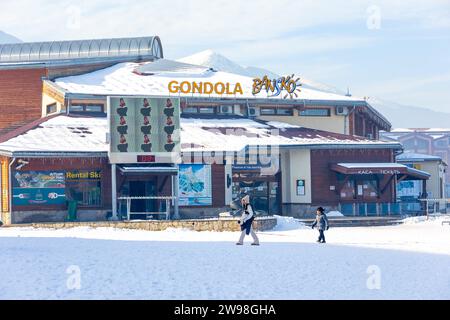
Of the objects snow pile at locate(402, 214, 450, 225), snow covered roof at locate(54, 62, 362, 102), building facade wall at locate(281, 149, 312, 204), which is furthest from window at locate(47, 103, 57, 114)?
snow pile at locate(402, 214, 450, 225)

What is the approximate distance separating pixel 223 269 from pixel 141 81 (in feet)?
124

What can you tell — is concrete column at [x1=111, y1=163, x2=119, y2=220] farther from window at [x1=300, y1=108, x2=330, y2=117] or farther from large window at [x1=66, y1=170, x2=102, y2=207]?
window at [x1=300, y1=108, x2=330, y2=117]

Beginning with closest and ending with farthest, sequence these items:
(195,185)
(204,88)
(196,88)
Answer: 1. (195,185)
2. (196,88)
3. (204,88)

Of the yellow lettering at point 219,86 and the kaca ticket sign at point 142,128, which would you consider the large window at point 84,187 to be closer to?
the kaca ticket sign at point 142,128

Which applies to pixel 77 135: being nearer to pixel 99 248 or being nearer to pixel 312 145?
pixel 312 145

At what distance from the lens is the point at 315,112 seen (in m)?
57.4

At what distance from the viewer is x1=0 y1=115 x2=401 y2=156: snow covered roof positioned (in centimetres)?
4581

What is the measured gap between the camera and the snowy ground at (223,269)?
696 inches

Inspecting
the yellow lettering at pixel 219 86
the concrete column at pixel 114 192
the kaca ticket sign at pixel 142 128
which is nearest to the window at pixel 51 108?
the yellow lettering at pixel 219 86

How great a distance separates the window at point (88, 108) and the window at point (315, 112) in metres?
12.6

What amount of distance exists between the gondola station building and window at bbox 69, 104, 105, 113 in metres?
0.06

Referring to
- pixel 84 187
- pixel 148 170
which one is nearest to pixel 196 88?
pixel 148 170

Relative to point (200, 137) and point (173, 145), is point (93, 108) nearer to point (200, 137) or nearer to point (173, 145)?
point (200, 137)

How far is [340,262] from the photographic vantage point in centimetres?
2317
